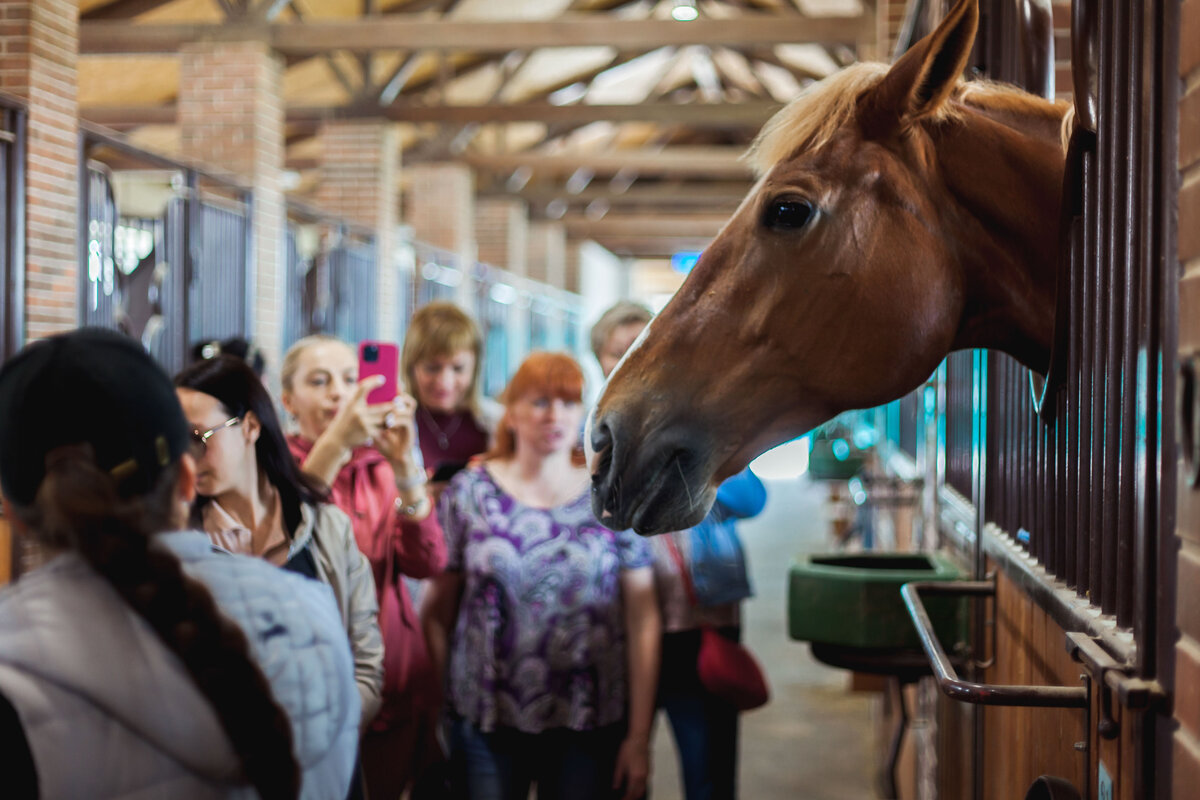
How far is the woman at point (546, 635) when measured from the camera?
2.57 meters

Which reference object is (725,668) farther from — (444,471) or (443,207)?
(443,207)

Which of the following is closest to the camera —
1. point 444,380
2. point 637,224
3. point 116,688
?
point 116,688

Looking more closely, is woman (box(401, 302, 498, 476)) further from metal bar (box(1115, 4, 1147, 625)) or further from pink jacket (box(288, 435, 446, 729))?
metal bar (box(1115, 4, 1147, 625))

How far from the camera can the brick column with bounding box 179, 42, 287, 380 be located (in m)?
7.76

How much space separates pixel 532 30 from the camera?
916 cm

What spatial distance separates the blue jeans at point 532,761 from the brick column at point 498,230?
1386cm

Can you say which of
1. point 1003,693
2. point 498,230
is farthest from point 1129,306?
point 498,230

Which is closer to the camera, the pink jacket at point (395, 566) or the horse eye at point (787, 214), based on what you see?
the horse eye at point (787, 214)

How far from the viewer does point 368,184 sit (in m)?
10.4

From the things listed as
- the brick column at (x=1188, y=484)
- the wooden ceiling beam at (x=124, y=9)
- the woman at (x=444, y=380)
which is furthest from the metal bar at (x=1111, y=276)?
the wooden ceiling beam at (x=124, y=9)

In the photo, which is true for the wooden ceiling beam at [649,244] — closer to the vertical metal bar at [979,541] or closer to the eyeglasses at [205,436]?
the vertical metal bar at [979,541]

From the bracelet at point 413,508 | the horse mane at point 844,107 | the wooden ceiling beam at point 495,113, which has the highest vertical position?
the wooden ceiling beam at point 495,113

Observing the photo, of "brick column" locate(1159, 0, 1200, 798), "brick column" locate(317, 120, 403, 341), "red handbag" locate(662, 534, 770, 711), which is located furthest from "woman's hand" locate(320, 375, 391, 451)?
"brick column" locate(317, 120, 403, 341)

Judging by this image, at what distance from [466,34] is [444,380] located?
6291 mm
